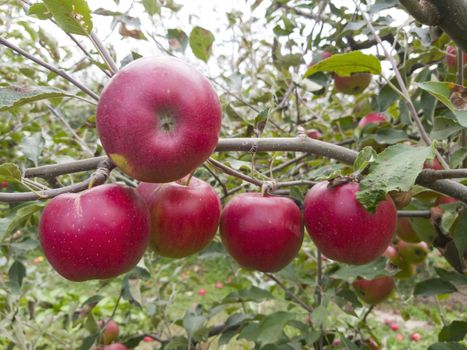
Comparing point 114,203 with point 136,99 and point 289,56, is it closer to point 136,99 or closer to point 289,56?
point 136,99

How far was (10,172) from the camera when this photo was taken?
2.64ft

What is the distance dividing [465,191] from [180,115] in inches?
21.0

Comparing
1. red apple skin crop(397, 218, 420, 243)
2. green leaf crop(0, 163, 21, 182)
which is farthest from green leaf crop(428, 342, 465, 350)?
green leaf crop(0, 163, 21, 182)

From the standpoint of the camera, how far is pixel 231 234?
105cm

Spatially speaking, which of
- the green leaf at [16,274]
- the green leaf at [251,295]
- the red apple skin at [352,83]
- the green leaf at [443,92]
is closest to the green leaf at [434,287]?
the green leaf at [251,295]

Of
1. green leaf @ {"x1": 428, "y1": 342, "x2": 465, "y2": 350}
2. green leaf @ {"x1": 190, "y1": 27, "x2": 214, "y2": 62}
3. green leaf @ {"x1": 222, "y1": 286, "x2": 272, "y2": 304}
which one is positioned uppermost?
green leaf @ {"x1": 190, "y1": 27, "x2": 214, "y2": 62}

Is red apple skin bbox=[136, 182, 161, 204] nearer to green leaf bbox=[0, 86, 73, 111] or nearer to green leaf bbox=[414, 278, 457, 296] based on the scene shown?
green leaf bbox=[0, 86, 73, 111]

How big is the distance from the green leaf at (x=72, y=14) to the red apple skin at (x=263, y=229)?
491 millimetres

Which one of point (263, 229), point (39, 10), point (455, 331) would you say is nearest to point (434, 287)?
point (455, 331)

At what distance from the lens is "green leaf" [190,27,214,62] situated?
1432 millimetres

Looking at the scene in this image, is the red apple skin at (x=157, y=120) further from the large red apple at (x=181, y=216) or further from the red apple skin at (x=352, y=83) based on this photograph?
the red apple skin at (x=352, y=83)

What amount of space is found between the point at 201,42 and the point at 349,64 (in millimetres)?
678

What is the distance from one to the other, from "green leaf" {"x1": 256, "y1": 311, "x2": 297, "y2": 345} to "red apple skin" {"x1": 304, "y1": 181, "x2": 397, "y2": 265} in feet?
1.43

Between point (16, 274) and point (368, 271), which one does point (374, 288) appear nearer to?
point (368, 271)
